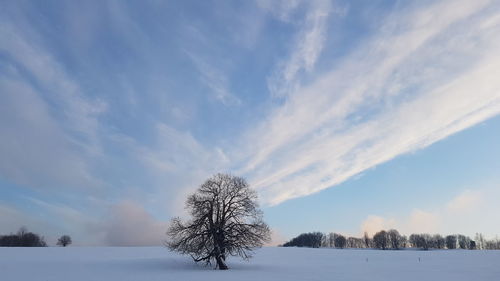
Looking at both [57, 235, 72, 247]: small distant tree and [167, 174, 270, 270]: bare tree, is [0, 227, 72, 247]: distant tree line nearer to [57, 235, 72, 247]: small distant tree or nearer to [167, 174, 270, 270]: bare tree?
[57, 235, 72, 247]: small distant tree

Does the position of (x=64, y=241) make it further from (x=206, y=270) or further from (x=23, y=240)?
(x=206, y=270)

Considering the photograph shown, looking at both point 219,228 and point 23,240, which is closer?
point 219,228

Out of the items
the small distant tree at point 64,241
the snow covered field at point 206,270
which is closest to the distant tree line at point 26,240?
the small distant tree at point 64,241

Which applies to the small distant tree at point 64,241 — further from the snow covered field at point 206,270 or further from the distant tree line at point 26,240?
the snow covered field at point 206,270

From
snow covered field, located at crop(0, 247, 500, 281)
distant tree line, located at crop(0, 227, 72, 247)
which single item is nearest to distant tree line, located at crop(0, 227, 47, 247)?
distant tree line, located at crop(0, 227, 72, 247)

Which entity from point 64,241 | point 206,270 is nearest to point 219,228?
point 206,270

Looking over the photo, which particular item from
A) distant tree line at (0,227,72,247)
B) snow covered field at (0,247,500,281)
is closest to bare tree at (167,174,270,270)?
snow covered field at (0,247,500,281)

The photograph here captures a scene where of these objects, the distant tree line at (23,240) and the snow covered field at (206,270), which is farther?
the distant tree line at (23,240)

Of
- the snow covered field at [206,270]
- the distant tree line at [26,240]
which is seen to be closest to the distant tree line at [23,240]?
the distant tree line at [26,240]

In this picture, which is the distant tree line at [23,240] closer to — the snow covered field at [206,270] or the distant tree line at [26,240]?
the distant tree line at [26,240]

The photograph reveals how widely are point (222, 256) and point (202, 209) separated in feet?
19.6

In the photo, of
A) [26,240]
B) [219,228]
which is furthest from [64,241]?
[219,228]

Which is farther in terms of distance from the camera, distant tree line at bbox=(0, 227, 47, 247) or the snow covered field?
distant tree line at bbox=(0, 227, 47, 247)

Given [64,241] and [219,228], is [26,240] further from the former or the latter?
[219,228]
